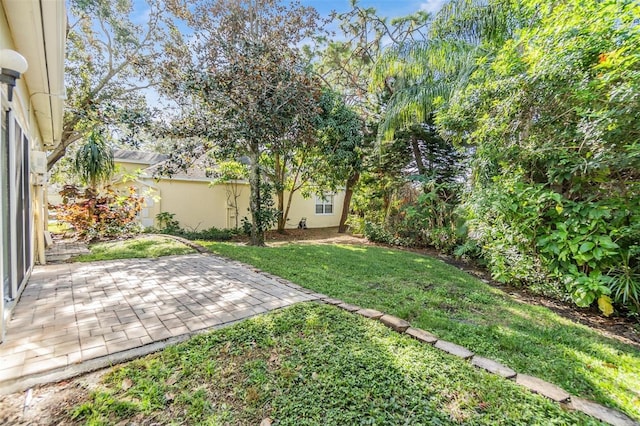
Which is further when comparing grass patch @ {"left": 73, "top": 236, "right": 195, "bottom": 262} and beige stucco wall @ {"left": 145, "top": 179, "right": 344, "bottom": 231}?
beige stucco wall @ {"left": 145, "top": 179, "right": 344, "bottom": 231}

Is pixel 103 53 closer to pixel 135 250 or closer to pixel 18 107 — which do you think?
pixel 135 250

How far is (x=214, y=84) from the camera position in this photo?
24.0 ft

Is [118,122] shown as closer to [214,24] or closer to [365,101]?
[214,24]

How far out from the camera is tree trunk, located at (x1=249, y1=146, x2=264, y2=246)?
8691mm

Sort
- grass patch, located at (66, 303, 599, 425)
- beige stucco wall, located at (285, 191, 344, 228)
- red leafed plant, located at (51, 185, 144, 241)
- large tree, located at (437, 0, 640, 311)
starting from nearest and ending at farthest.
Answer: grass patch, located at (66, 303, 599, 425)
large tree, located at (437, 0, 640, 311)
red leafed plant, located at (51, 185, 144, 241)
beige stucco wall, located at (285, 191, 344, 228)

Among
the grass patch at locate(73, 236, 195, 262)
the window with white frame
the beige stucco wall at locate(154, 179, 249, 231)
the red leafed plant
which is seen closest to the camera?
the grass patch at locate(73, 236, 195, 262)

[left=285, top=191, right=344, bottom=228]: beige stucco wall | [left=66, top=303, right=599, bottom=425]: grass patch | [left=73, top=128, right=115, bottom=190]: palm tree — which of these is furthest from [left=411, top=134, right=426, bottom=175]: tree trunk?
[left=73, top=128, right=115, bottom=190]: palm tree

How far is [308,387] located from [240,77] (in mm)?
7422

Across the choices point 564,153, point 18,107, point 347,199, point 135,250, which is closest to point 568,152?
point 564,153

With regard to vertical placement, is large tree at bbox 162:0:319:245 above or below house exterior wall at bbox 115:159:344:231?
above

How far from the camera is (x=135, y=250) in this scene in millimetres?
6613

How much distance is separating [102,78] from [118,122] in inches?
219

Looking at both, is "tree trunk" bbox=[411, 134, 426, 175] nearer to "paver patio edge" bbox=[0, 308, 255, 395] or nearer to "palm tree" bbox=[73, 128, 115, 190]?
"paver patio edge" bbox=[0, 308, 255, 395]

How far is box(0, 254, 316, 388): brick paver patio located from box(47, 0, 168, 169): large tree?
8.07 meters
